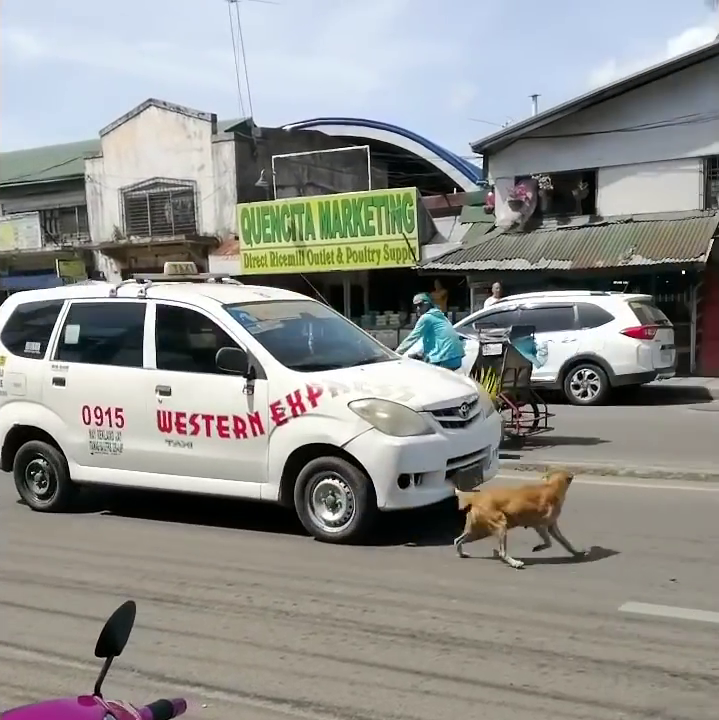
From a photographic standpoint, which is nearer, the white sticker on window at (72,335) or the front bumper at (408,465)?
the front bumper at (408,465)

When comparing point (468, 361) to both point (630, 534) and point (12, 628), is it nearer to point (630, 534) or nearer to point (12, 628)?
point (630, 534)

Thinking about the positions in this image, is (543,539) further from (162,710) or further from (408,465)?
(162,710)

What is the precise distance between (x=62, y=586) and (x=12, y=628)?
753 mm

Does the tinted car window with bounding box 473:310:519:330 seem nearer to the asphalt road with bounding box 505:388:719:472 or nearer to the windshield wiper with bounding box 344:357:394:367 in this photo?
the asphalt road with bounding box 505:388:719:472

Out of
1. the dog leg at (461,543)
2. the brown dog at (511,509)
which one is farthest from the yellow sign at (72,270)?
the brown dog at (511,509)

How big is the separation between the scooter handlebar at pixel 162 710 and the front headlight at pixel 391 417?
153 inches

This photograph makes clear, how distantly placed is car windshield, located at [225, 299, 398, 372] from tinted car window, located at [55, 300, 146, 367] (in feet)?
2.73

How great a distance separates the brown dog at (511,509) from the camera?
19.6ft

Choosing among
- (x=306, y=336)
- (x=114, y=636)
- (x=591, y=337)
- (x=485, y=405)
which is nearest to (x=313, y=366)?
A: (x=306, y=336)

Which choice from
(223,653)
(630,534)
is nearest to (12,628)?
(223,653)

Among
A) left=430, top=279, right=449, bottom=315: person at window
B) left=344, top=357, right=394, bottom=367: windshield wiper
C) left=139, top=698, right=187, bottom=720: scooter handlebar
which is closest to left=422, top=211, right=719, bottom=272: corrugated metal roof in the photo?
left=430, top=279, right=449, bottom=315: person at window

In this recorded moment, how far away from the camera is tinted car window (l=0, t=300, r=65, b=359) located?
8000 mm

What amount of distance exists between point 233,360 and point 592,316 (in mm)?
9348

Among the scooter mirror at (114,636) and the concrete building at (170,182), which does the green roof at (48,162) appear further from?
the scooter mirror at (114,636)
